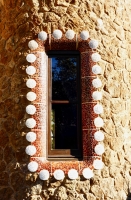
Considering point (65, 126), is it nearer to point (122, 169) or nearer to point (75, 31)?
point (122, 169)

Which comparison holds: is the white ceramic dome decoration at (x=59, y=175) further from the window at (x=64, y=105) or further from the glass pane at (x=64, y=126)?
the glass pane at (x=64, y=126)

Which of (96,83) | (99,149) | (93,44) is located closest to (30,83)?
(96,83)

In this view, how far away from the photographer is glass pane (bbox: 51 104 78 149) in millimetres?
4293

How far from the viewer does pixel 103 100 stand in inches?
169

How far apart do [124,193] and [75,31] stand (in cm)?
224

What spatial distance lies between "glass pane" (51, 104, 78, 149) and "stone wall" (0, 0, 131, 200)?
40 cm

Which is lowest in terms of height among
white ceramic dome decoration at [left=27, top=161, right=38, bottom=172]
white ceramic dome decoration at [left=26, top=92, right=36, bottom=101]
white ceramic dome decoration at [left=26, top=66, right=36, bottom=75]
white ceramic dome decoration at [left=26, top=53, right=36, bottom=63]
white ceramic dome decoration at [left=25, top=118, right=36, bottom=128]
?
white ceramic dome decoration at [left=27, top=161, right=38, bottom=172]

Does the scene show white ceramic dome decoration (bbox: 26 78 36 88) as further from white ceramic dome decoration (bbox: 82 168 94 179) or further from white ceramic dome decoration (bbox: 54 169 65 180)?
white ceramic dome decoration (bbox: 82 168 94 179)

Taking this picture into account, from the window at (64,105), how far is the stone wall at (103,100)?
34 centimetres

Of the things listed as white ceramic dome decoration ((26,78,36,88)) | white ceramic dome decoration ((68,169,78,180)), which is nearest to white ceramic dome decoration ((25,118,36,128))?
white ceramic dome decoration ((26,78,36,88))

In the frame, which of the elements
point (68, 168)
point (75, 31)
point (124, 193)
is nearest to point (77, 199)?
point (68, 168)

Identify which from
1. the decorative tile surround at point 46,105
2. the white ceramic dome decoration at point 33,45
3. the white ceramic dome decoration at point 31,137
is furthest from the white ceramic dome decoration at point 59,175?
the white ceramic dome decoration at point 33,45

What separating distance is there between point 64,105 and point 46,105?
10.1 inches

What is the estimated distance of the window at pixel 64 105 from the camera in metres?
4.27
